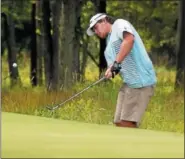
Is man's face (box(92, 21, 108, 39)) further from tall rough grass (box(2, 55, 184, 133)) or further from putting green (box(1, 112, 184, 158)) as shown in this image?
tall rough grass (box(2, 55, 184, 133))

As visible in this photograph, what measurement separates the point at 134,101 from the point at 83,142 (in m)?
2.24

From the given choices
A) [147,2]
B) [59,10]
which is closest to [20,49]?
[147,2]

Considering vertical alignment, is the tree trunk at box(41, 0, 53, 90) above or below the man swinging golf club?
below

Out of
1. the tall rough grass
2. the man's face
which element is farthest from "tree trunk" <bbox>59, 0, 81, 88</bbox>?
the man's face

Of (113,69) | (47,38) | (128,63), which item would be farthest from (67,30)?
(113,69)

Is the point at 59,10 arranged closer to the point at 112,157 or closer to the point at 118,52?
the point at 118,52

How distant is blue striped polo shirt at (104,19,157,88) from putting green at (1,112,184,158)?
1098mm

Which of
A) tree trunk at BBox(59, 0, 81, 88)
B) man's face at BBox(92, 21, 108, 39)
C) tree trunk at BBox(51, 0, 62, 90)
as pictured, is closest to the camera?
man's face at BBox(92, 21, 108, 39)

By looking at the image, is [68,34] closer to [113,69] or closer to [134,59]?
[134,59]

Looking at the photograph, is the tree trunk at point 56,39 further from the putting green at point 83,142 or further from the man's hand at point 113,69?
the putting green at point 83,142

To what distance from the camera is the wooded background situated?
1733 cm

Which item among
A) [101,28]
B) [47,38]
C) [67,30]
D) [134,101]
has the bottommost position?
[47,38]

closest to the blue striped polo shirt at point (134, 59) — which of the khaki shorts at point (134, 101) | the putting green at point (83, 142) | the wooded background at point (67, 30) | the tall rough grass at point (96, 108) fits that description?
the khaki shorts at point (134, 101)

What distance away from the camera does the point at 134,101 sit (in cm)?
751
